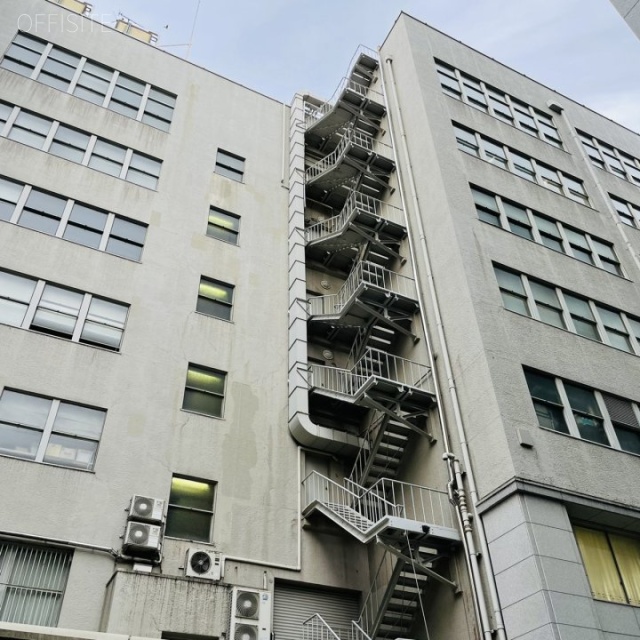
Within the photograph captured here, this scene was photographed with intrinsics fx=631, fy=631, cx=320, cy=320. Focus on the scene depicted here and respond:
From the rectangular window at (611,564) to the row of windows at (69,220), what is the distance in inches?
550

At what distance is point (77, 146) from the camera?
806 inches

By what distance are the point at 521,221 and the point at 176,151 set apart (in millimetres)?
12156

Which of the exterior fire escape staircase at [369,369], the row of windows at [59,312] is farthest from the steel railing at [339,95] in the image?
the row of windows at [59,312]

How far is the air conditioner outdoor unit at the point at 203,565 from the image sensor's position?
44.4 ft

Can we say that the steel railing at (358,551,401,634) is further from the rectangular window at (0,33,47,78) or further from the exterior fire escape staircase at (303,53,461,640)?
the rectangular window at (0,33,47,78)

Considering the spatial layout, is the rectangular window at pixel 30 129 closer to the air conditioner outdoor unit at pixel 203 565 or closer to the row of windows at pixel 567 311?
the air conditioner outdoor unit at pixel 203 565

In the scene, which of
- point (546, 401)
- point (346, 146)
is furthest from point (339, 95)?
point (546, 401)

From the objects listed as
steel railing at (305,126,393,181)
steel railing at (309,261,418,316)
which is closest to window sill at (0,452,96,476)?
steel railing at (309,261,418,316)

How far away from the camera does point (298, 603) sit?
14625 millimetres

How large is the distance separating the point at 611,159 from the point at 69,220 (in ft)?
76.1

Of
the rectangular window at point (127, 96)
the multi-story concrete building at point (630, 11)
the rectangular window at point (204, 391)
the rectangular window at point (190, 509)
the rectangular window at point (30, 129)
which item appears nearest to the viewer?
the multi-story concrete building at point (630, 11)

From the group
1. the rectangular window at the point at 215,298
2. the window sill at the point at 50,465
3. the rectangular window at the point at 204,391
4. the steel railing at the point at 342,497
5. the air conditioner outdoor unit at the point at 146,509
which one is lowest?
the air conditioner outdoor unit at the point at 146,509

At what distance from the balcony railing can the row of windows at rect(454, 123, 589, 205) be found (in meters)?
8.47

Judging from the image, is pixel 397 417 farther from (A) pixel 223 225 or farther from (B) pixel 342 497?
(A) pixel 223 225
